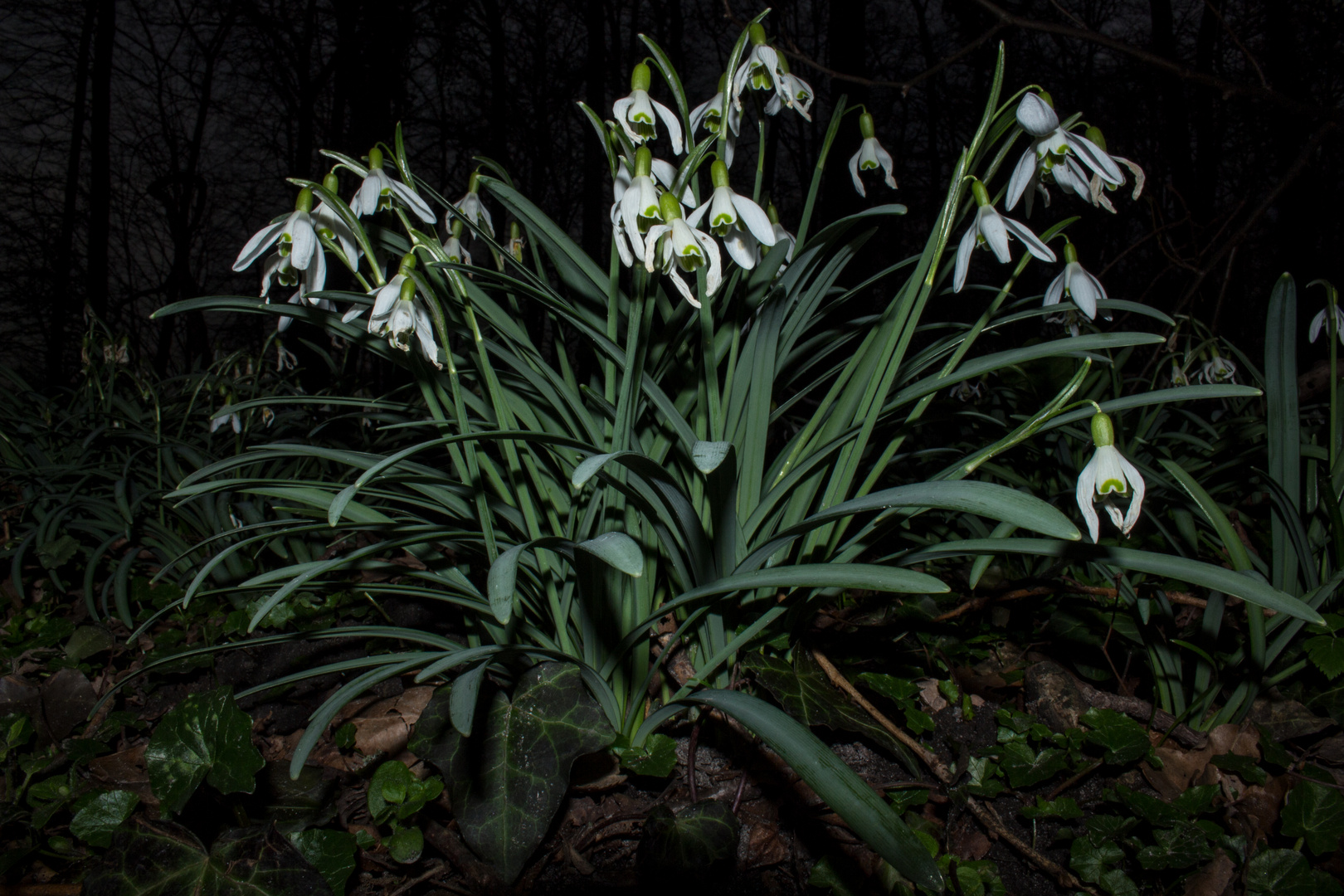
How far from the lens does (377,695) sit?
4.59ft

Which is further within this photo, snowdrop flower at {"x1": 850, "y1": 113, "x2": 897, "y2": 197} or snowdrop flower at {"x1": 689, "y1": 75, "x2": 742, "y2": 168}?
snowdrop flower at {"x1": 850, "y1": 113, "x2": 897, "y2": 197}

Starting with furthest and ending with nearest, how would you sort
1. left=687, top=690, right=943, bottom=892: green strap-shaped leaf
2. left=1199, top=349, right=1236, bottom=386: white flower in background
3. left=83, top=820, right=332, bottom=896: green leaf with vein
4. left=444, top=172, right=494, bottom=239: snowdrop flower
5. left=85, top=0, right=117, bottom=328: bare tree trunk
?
left=85, top=0, right=117, bottom=328: bare tree trunk, left=1199, top=349, right=1236, bottom=386: white flower in background, left=444, top=172, right=494, bottom=239: snowdrop flower, left=83, top=820, right=332, bottom=896: green leaf with vein, left=687, top=690, right=943, bottom=892: green strap-shaped leaf

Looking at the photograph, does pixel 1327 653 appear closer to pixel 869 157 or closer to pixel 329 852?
pixel 869 157

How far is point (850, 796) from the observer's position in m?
0.68

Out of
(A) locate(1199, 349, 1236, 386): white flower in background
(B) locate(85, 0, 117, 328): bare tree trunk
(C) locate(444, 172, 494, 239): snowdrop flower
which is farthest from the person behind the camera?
(B) locate(85, 0, 117, 328): bare tree trunk

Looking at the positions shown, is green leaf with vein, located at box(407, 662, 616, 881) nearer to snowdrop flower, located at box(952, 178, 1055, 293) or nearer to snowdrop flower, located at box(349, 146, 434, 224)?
snowdrop flower, located at box(349, 146, 434, 224)

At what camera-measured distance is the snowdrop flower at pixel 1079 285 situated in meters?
1.15

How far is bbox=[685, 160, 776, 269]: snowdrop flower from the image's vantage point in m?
0.93

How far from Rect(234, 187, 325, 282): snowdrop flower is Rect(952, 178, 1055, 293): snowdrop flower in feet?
3.27

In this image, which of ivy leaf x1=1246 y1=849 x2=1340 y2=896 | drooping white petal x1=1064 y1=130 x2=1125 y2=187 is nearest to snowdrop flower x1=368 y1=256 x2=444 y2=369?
drooping white petal x1=1064 y1=130 x2=1125 y2=187

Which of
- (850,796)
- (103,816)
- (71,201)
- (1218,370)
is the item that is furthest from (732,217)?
(71,201)

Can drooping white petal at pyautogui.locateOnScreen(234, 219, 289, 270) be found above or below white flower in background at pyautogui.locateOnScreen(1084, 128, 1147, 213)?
below

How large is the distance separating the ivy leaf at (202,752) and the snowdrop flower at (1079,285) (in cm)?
150

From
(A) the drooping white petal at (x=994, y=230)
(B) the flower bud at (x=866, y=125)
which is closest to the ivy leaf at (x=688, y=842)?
(A) the drooping white petal at (x=994, y=230)
